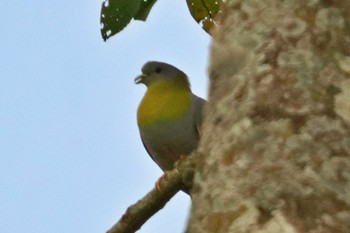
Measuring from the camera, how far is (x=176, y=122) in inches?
200

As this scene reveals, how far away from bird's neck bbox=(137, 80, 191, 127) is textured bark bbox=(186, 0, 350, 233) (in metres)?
3.03

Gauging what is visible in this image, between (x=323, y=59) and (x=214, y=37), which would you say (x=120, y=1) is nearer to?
(x=214, y=37)

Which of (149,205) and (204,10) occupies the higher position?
(204,10)

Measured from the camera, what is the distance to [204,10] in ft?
12.6

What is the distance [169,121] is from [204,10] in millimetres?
1359

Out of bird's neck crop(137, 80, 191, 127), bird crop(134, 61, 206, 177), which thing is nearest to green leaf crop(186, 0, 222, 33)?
bird crop(134, 61, 206, 177)

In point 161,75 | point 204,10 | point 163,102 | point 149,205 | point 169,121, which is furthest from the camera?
point 161,75

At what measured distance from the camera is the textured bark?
1.75 metres

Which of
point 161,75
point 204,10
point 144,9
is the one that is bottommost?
point 161,75

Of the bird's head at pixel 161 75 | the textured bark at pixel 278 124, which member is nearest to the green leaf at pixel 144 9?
the textured bark at pixel 278 124

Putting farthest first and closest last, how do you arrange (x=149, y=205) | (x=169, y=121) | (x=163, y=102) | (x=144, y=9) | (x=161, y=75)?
(x=161, y=75) → (x=163, y=102) → (x=169, y=121) → (x=144, y=9) → (x=149, y=205)

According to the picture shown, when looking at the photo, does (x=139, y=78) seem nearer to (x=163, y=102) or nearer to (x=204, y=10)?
(x=163, y=102)

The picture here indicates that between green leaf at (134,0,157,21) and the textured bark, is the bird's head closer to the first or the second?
green leaf at (134,0,157,21)

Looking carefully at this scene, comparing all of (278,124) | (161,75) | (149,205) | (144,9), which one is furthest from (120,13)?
(161,75)
